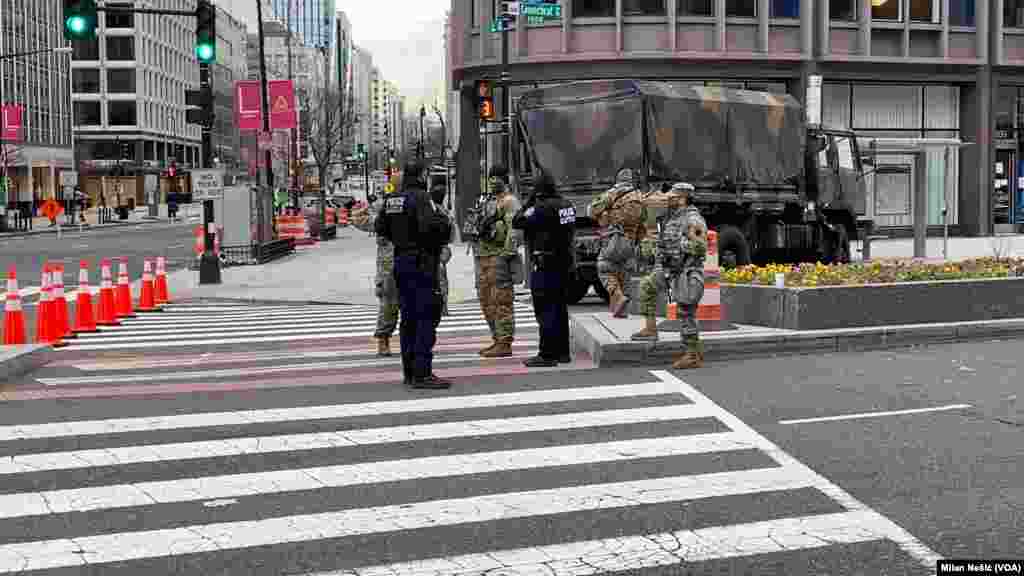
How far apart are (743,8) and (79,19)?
2264 centimetres

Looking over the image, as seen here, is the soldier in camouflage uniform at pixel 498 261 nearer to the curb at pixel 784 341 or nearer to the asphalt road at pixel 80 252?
the curb at pixel 784 341

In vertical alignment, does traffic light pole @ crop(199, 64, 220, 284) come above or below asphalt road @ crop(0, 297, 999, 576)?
above

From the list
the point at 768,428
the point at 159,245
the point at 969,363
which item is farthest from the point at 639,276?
the point at 159,245

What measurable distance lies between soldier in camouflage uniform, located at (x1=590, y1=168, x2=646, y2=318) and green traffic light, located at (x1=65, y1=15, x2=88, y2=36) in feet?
35.1

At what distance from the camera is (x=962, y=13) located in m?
41.1

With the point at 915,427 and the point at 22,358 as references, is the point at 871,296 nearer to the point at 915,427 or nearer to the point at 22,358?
the point at 915,427

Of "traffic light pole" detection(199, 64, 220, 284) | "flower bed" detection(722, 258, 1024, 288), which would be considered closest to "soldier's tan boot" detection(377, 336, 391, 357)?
"flower bed" detection(722, 258, 1024, 288)

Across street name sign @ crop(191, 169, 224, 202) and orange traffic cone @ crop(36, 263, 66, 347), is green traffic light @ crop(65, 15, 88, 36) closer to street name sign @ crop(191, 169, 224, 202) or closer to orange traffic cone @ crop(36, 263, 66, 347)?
street name sign @ crop(191, 169, 224, 202)

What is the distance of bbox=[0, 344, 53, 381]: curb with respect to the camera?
12602 mm

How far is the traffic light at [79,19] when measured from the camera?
21766mm

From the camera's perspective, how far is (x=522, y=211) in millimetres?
12461

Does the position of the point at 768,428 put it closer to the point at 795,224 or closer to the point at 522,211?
the point at 522,211

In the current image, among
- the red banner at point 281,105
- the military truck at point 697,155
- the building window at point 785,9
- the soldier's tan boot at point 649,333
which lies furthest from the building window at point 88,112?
the soldier's tan boot at point 649,333

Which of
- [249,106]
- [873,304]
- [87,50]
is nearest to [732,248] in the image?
[873,304]
